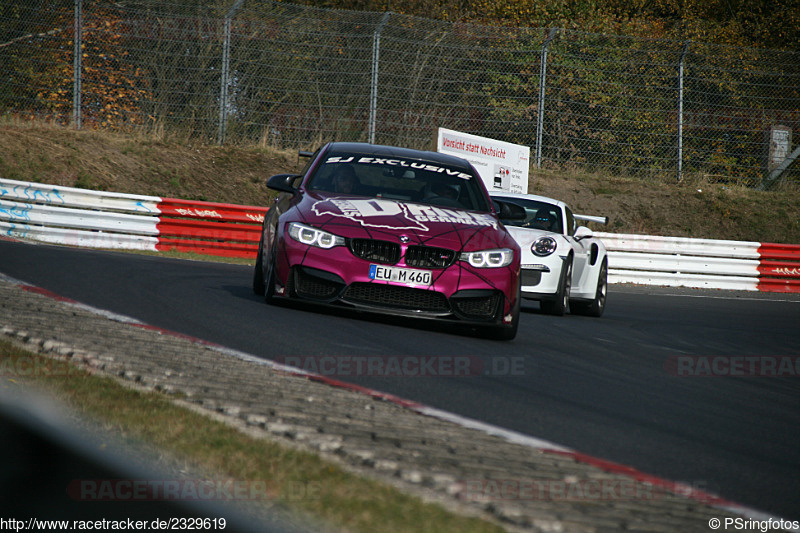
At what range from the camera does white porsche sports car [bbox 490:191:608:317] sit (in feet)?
35.9

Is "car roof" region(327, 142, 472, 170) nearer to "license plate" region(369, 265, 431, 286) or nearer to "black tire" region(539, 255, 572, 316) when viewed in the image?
"license plate" region(369, 265, 431, 286)

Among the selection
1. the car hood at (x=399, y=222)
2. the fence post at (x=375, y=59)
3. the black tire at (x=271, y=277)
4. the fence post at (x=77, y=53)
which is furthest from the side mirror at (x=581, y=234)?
the fence post at (x=77, y=53)

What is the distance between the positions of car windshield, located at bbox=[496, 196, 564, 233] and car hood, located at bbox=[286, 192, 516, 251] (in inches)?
148

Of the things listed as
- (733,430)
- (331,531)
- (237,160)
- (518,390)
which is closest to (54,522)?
(331,531)

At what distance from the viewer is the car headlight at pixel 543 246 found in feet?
36.1

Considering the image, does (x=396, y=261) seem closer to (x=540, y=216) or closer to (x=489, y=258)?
(x=489, y=258)

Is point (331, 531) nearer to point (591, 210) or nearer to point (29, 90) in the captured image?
point (29, 90)

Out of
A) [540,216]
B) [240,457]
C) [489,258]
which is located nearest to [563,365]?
[489,258]

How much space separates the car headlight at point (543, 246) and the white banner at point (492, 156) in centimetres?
704

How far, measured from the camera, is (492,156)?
18.8 m

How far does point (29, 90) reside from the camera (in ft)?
62.5

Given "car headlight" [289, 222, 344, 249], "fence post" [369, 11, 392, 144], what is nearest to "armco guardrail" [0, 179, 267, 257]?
"fence post" [369, 11, 392, 144]

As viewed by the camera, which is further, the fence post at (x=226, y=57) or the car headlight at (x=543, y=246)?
the fence post at (x=226, y=57)

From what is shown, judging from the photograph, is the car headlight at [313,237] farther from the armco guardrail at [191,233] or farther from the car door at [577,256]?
the armco guardrail at [191,233]
